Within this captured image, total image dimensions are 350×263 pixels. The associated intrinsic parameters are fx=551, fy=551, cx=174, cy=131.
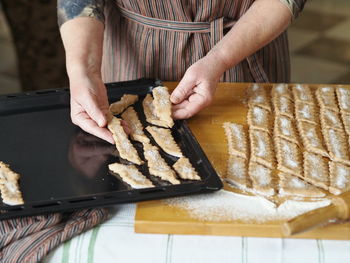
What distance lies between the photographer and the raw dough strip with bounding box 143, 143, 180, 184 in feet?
4.03

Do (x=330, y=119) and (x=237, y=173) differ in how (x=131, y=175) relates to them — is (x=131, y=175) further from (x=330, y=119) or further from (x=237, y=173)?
(x=330, y=119)

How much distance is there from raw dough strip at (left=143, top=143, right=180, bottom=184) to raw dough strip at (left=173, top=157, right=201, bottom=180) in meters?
0.02

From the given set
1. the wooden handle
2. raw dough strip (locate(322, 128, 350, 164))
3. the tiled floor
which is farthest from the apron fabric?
the tiled floor

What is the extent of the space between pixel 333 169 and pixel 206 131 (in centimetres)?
35

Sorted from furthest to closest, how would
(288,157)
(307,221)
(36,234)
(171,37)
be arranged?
(171,37), (288,157), (36,234), (307,221)

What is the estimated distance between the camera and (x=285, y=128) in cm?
148

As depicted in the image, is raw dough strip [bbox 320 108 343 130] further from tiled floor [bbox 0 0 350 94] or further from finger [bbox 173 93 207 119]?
tiled floor [bbox 0 0 350 94]

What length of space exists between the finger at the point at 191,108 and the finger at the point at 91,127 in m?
0.20

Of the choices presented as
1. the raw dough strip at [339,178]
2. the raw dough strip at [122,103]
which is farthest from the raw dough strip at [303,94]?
the raw dough strip at [122,103]

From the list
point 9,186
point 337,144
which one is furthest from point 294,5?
point 9,186

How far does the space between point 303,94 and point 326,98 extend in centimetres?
7

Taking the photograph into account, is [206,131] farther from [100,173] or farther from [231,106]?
[100,173]

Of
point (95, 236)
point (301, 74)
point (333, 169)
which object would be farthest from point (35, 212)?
point (301, 74)

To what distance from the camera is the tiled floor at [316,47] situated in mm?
3967
